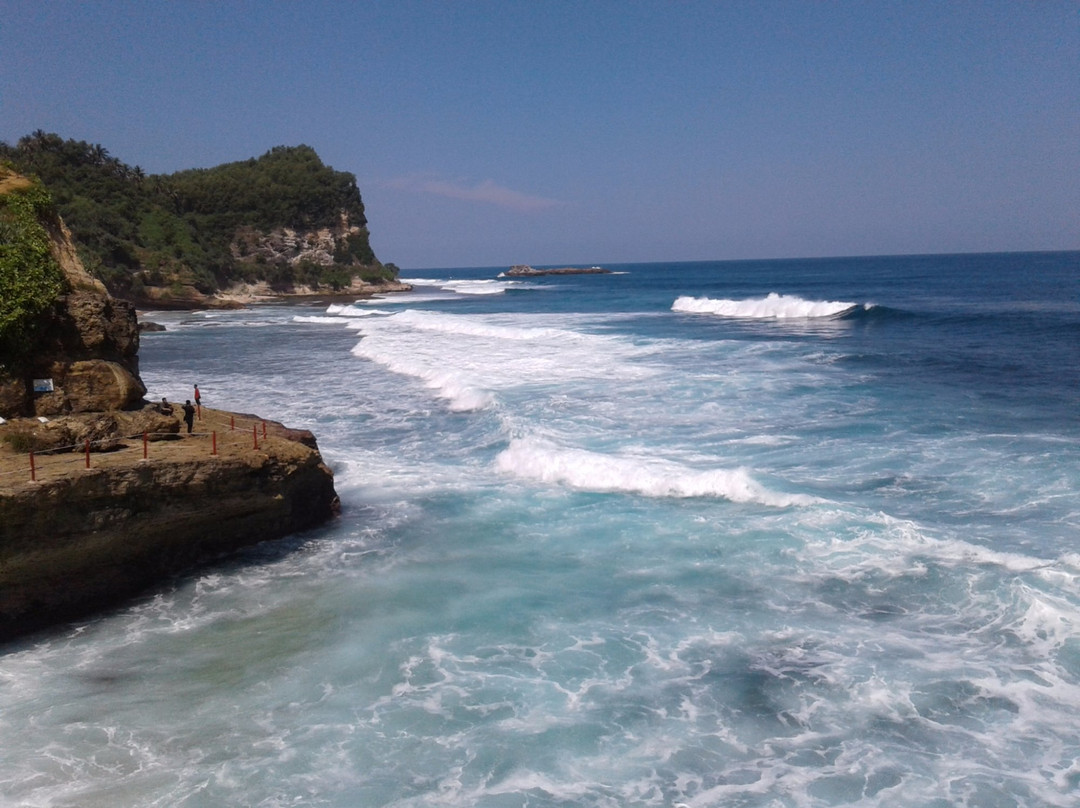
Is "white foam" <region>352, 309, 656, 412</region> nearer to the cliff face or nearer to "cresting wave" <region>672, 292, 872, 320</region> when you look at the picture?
the cliff face

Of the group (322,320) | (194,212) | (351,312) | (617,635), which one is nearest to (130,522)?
(617,635)

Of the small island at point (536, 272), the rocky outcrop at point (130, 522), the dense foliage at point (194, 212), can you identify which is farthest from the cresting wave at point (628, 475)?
the small island at point (536, 272)

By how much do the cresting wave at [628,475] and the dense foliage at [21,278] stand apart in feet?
26.8

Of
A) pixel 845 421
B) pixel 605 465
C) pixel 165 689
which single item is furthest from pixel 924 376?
pixel 165 689

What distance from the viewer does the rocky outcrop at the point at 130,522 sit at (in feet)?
32.1

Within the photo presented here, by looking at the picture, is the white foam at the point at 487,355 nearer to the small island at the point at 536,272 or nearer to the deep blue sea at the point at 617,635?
the deep blue sea at the point at 617,635

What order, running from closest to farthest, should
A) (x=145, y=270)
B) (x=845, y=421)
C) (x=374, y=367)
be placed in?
(x=845, y=421)
(x=374, y=367)
(x=145, y=270)

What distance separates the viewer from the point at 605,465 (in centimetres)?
1541

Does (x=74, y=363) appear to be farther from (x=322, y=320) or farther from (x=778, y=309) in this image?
(x=778, y=309)

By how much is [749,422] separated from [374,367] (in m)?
15.6

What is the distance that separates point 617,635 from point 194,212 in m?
97.1

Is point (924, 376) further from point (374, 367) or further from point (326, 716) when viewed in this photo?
point (326, 716)

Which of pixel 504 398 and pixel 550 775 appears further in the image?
pixel 504 398

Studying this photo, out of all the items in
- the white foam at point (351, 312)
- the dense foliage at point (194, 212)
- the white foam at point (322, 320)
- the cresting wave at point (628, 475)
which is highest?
the dense foliage at point (194, 212)
